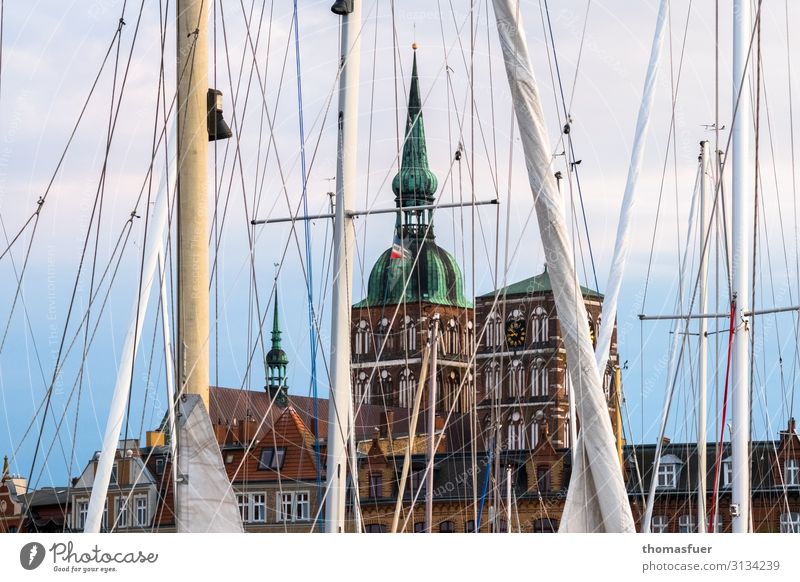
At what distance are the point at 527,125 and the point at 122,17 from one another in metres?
8.38

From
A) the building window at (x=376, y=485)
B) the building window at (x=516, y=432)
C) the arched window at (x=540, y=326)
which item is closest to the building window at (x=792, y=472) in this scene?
the building window at (x=376, y=485)

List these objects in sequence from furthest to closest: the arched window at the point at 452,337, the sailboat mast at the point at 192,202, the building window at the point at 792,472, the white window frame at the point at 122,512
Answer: the arched window at the point at 452,337 < the building window at the point at 792,472 < the white window frame at the point at 122,512 < the sailboat mast at the point at 192,202

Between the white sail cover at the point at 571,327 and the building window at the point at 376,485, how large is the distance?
88720 mm

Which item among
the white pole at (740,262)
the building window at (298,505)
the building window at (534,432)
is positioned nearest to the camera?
the white pole at (740,262)

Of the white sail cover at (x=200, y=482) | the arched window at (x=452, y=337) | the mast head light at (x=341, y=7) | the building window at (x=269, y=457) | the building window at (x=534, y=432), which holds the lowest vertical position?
the white sail cover at (x=200, y=482)

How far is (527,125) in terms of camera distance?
37.1 ft

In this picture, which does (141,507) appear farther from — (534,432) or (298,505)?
(534,432)

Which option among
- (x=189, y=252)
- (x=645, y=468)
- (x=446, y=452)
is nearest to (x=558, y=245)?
(x=189, y=252)

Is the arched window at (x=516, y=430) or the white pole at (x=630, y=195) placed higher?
the arched window at (x=516, y=430)

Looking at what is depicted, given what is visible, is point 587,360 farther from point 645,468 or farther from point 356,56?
point 645,468

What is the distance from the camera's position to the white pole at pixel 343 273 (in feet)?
58.1

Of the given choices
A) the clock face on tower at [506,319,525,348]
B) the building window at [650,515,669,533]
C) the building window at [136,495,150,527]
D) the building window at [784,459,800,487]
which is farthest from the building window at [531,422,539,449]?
the building window at [784,459,800,487]

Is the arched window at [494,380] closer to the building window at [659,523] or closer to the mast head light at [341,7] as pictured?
the mast head light at [341,7]
